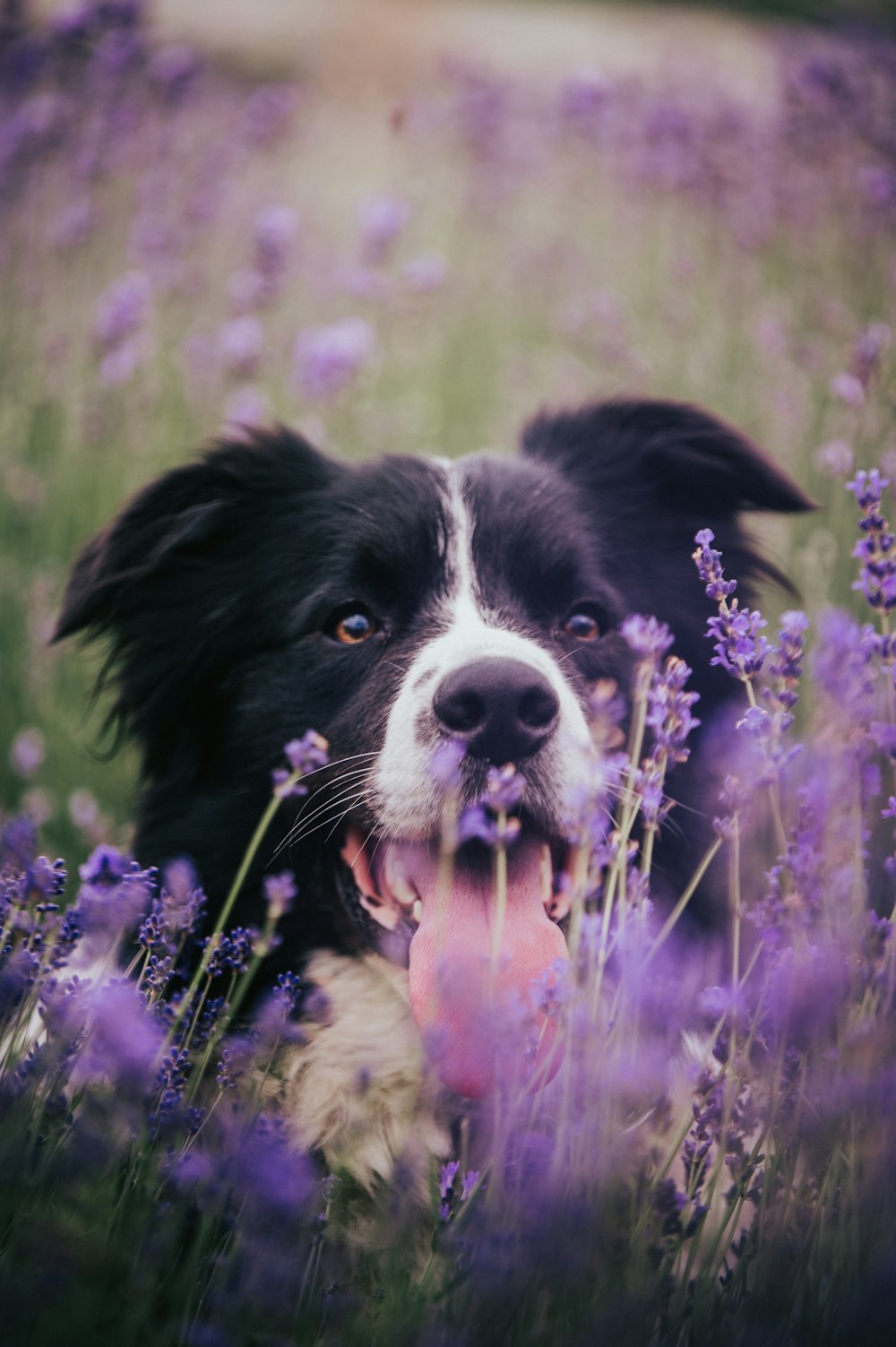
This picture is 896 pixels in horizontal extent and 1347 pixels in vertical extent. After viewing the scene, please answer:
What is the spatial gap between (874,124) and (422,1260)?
4586 mm

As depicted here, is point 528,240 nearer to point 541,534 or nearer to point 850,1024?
point 541,534

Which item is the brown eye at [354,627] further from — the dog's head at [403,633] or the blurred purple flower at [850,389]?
the blurred purple flower at [850,389]

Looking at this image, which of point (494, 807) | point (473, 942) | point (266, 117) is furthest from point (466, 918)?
point (266, 117)

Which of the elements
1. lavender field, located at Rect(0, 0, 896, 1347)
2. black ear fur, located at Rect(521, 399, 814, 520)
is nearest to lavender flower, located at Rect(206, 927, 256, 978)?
lavender field, located at Rect(0, 0, 896, 1347)

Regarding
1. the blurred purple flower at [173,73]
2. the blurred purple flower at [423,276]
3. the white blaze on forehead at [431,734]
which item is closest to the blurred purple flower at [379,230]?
the blurred purple flower at [423,276]

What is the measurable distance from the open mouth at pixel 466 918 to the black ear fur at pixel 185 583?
668 mm

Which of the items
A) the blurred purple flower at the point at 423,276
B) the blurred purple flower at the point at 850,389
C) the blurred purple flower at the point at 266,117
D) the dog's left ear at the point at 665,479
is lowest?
the dog's left ear at the point at 665,479

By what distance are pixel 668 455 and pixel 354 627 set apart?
40.7 inches

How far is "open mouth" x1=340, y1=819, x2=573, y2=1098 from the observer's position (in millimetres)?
1867

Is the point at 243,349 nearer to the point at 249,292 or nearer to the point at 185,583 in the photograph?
the point at 249,292

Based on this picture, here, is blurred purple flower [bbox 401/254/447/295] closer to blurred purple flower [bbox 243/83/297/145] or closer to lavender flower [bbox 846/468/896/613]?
blurred purple flower [bbox 243/83/297/145]

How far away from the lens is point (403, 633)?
8.71 feet

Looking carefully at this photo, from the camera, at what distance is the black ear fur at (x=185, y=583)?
290 centimetres

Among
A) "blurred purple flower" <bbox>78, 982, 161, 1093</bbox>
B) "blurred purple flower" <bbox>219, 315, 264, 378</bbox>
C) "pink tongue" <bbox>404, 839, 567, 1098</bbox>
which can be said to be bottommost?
"blurred purple flower" <bbox>78, 982, 161, 1093</bbox>
